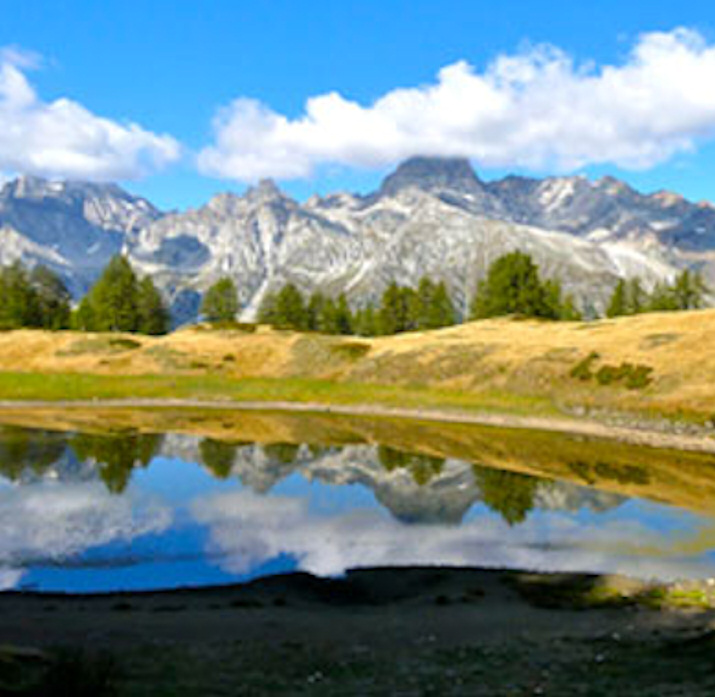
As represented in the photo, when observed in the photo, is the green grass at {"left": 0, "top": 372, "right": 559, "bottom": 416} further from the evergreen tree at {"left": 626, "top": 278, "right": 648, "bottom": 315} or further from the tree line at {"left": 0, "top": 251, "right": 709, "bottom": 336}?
the evergreen tree at {"left": 626, "top": 278, "right": 648, "bottom": 315}

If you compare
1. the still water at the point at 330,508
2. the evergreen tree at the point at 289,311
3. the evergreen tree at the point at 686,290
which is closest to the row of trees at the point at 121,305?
the evergreen tree at the point at 289,311

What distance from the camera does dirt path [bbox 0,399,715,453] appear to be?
50.7m

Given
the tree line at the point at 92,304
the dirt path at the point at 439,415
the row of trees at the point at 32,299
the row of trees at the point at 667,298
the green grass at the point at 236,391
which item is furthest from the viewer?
the row of trees at the point at 667,298

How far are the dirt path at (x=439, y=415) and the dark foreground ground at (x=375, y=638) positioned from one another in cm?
3151

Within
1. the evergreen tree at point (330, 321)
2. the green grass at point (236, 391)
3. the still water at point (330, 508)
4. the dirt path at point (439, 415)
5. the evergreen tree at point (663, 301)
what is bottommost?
the still water at point (330, 508)

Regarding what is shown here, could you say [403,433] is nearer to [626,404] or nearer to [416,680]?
[626,404]

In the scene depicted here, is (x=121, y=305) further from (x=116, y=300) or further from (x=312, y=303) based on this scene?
(x=312, y=303)

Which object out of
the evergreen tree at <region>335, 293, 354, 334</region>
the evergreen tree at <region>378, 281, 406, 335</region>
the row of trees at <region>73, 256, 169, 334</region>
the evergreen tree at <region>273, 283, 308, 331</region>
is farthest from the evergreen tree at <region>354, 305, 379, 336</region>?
the row of trees at <region>73, 256, 169, 334</region>

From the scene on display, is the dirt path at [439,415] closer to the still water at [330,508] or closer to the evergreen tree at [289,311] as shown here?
the still water at [330,508]

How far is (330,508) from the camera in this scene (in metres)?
33.8

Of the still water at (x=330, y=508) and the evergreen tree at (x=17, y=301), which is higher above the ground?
the evergreen tree at (x=17, y=301)

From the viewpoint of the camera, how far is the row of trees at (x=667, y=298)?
144500 millimetres

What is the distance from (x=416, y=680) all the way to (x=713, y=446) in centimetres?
4157

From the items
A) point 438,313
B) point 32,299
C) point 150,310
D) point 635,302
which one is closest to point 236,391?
point 150,310
